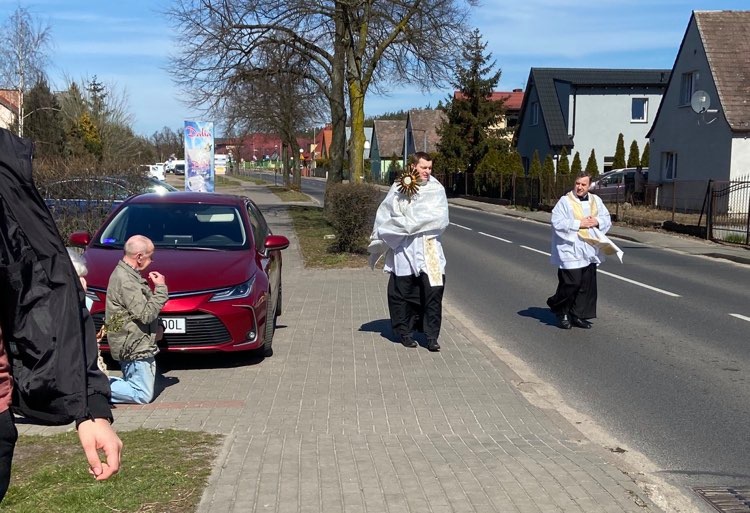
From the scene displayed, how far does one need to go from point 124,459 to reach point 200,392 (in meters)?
2.06

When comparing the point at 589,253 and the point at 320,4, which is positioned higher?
the point at 320,4

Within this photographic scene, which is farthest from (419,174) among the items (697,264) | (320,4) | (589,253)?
(320,4)

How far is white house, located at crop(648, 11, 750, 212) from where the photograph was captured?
30.2 metres

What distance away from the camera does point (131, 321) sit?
6.39m

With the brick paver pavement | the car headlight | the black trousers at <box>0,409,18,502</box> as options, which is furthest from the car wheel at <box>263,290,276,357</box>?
the black trousers at <box>0,409,18,502</box>

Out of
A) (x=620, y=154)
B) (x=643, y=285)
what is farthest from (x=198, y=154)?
(x=620, y=154)

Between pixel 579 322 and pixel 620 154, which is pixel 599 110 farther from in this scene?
pixel 579 322

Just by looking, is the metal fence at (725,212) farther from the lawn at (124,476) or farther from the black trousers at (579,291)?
the lawn at (124,476)

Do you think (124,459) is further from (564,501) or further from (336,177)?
(336,177)

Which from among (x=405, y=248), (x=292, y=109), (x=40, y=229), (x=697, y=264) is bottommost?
(x=697, y=264)

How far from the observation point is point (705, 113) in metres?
31.9

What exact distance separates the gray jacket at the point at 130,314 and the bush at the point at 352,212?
34.0 ft

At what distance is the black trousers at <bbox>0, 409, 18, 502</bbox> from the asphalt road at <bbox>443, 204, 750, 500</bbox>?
12.3ft

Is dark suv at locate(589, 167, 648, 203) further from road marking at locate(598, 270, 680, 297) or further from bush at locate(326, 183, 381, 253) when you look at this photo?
road marking at locate(598, 270, 680, 297)
